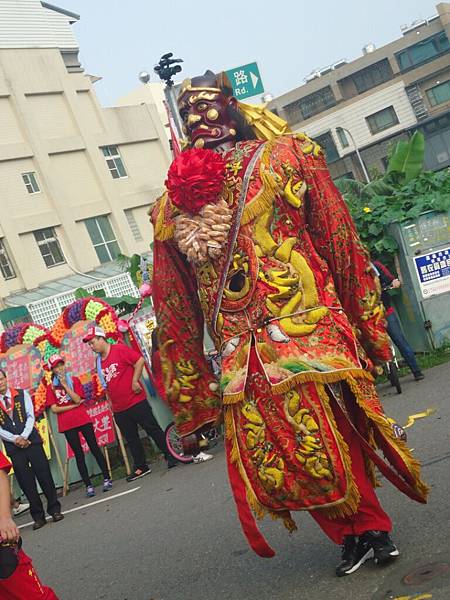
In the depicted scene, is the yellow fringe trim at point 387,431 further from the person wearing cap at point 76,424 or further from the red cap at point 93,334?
the person wearing cap at point 76,424

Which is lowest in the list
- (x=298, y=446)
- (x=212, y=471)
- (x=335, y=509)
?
(x=212, y=471)

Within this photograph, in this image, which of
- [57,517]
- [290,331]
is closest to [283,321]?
[290,331]

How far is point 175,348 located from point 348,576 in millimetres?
1364

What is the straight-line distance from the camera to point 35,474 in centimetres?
991

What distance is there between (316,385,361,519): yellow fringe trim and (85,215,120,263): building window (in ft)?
130

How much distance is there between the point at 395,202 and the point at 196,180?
26.1 feet

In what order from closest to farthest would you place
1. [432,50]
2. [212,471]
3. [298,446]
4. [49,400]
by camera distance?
[298,446], [212,471], [49,400], [432,50]

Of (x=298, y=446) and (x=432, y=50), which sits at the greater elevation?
(x=432, y=50)

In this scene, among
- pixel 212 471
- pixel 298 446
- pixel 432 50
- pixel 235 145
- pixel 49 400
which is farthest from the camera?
pixel 432 50

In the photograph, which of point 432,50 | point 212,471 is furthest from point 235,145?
point 432,50

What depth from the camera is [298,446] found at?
4.13 m

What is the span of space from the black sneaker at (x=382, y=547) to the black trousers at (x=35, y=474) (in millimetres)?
6122

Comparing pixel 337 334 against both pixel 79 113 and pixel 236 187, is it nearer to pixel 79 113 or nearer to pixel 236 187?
pixel 236 187

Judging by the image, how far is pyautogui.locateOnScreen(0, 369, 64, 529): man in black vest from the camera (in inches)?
374
